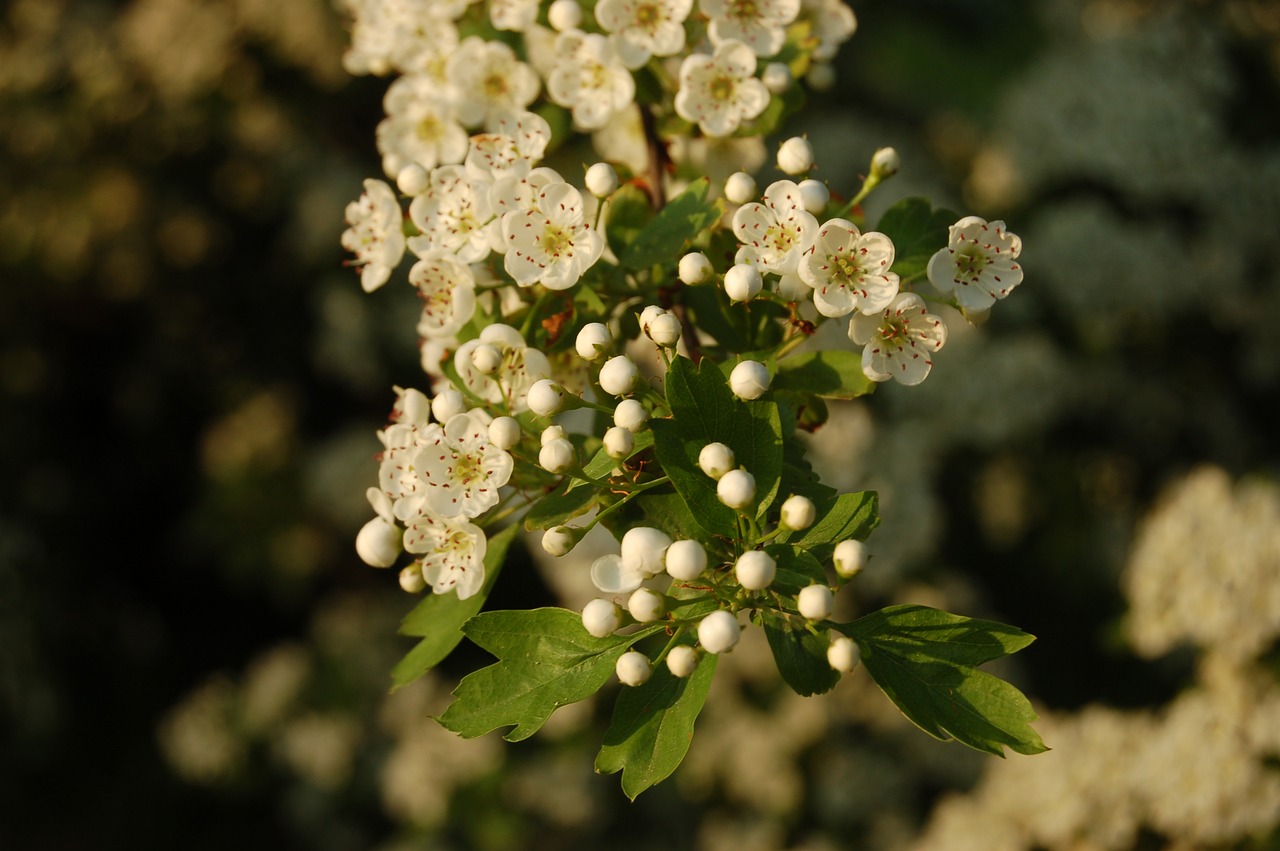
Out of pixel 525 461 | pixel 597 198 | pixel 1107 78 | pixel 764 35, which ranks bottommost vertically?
pixel 1107 78

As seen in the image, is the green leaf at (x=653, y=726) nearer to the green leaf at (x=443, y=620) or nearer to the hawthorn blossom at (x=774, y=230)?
the green leaf at (x=443, y=620)

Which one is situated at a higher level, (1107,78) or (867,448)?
A: (1107,78)

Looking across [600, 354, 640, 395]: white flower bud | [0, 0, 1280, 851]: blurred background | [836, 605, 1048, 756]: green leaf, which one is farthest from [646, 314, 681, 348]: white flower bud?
[0, 0, 1280, 851]: blurred background

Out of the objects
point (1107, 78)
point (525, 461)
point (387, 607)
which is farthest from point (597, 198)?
point (387, 607)

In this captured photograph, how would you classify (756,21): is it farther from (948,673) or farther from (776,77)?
(948,673)

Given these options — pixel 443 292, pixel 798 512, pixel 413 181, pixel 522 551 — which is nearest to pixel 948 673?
pixel 798 512

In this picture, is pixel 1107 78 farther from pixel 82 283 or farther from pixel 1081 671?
pixel 82 283
